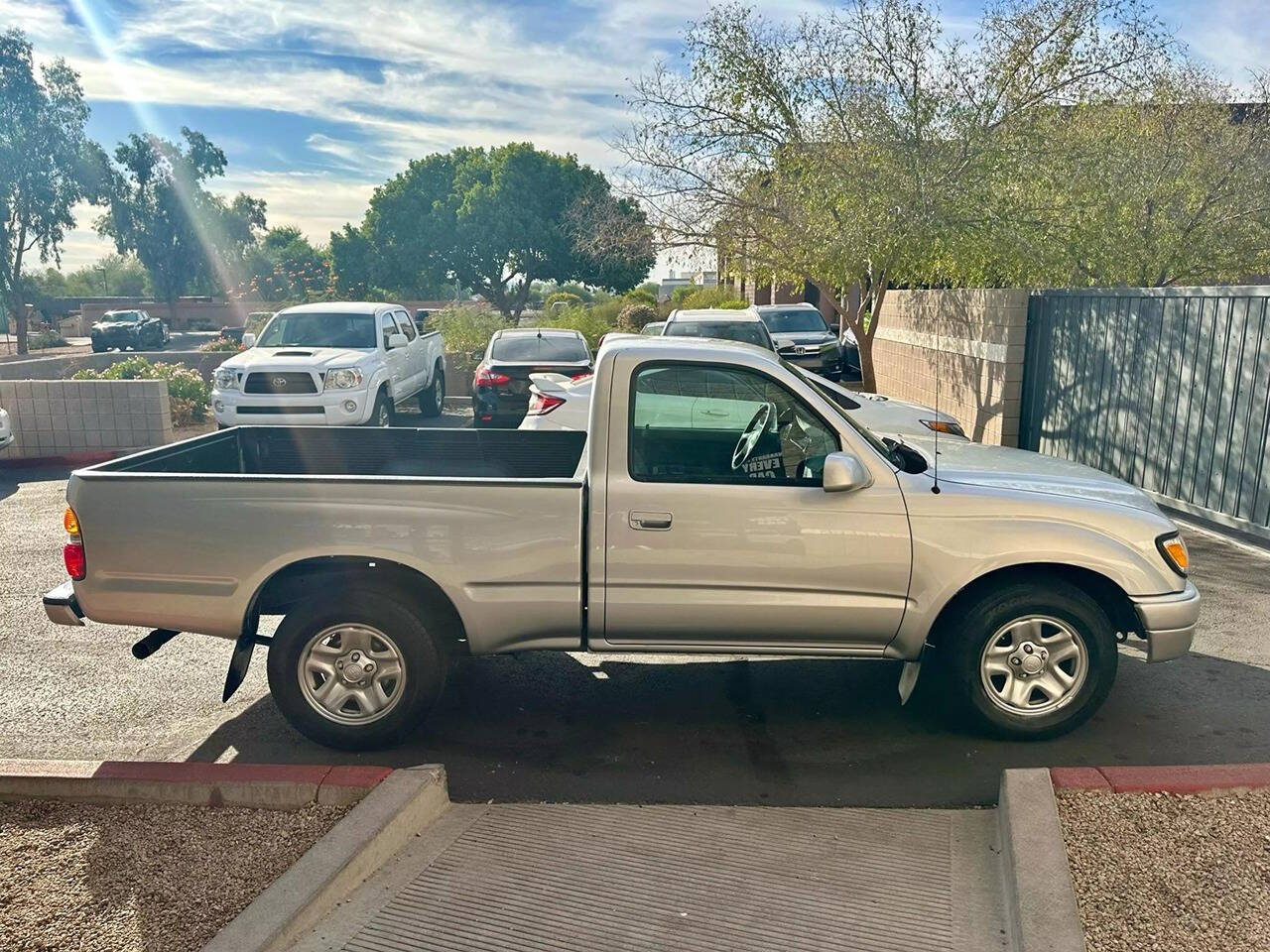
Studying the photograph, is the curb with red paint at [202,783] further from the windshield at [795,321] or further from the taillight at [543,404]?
the windshield at [795,321]

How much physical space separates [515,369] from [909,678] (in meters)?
9.72

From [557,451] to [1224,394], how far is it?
6111 millimetres

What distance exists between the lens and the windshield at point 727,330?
14.5 meters

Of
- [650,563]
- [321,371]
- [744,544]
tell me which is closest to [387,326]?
[321,371]

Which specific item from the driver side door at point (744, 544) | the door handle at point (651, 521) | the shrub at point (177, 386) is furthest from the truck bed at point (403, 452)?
the shrub at point (177, 386)

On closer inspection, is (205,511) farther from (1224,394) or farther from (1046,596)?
(1224,394)

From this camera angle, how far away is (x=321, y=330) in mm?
14375

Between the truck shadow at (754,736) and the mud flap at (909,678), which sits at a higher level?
the mud flap at (909,678)

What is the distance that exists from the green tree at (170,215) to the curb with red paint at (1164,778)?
58.3 meters

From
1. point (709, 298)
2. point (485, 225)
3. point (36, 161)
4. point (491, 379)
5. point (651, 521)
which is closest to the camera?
point (651, 521)

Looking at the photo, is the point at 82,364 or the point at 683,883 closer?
the point at 683,883

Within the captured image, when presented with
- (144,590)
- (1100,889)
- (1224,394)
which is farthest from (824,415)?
(1224,394)

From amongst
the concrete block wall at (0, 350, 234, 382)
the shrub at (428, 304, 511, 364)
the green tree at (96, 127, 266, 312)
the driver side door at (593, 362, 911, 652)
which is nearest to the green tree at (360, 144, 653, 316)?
the green tree at (96, 127, 266, 312)

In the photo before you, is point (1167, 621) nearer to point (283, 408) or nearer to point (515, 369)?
point (515, 369)
